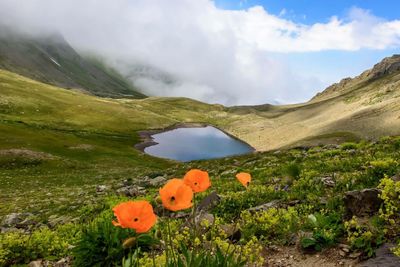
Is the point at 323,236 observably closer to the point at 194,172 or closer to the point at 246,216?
the point at 246,216

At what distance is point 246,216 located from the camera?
11766 millimetres

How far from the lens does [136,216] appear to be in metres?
4.19

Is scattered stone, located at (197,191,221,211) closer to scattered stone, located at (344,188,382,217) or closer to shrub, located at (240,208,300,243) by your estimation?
shrub, located at (240,208,300,243)

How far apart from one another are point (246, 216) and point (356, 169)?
892 centimetres

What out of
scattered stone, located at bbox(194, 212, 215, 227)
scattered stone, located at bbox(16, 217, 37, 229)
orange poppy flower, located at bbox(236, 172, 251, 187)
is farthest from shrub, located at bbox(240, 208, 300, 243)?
scattered stone, located at bbox(16, 217, 37, 229)

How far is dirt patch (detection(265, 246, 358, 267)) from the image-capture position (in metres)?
9.37

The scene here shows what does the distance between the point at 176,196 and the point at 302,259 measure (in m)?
6.33

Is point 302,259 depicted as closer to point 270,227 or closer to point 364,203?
point 270,227

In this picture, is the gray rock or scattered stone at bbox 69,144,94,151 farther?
scattered stone at bbox 69,144,94,151

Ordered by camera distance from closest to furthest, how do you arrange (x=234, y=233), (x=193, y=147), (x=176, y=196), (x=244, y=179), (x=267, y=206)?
(x=176, y=196) → (x=244, y=179) → (x=234, y=233) → (x=267, y=206) → (x=193, y=147)

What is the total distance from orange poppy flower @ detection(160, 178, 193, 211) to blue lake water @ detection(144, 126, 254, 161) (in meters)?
96.8

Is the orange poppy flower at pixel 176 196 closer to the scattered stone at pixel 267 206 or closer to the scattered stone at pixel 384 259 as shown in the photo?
the scattered stone at pixel 384 259

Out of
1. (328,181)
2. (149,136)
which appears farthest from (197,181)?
(149,136)

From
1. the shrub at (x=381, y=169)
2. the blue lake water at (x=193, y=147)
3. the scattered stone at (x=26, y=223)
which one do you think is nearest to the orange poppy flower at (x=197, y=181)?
the shrub at (x=381, y=169)
